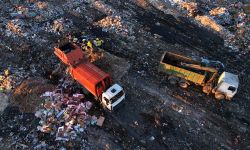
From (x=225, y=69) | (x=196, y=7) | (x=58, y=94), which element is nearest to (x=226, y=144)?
(x=225, y=69)

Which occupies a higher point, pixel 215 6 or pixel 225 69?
pixel 215 6

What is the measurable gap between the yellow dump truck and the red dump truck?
3993 millimetres

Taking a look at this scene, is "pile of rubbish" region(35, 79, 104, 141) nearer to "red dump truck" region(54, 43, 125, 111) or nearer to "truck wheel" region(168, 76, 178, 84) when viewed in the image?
"red dump truck" region(54, 43, 125, 111)

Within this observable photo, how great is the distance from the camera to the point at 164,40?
23.4 m

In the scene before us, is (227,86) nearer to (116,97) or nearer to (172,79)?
(172,79)

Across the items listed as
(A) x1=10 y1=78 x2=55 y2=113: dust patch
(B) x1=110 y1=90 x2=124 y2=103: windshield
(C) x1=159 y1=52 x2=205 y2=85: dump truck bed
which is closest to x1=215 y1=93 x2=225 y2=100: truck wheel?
(C) x1=159 y1=52 x2=205 y2=85: dump truck bed

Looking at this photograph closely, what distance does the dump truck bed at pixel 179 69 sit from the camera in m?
19.0

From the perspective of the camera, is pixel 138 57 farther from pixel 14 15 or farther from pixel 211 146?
pixel 14 15

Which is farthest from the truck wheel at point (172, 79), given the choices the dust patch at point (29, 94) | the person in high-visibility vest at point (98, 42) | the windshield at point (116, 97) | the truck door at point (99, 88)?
the dust patch at point (29, 94)

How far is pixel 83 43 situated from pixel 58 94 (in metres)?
5.43

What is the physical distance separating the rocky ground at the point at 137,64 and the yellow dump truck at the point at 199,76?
0.58m

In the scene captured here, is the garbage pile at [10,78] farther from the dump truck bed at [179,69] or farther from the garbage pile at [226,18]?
the garbage pile at [226,18]

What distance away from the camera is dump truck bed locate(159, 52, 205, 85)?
62.3 feet

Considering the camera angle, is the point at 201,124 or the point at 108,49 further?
the point at 108,49
